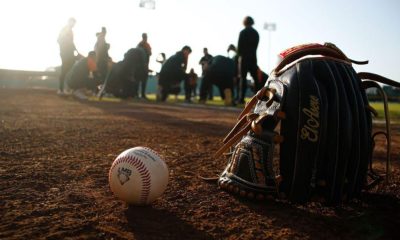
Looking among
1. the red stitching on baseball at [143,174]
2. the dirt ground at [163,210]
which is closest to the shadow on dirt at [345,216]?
the dirt ground at [163,210]

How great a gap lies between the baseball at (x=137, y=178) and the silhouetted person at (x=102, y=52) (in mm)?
12627

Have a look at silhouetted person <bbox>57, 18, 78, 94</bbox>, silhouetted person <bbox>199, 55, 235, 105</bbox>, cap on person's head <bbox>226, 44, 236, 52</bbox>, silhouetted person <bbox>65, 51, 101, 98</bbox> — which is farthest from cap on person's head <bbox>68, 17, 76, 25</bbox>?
cap on person's head <bbox>226, 44, 236, 52</bbox>

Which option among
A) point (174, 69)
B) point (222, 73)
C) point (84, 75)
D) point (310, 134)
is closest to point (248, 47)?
point (222, 73)

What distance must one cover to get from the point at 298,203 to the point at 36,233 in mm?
1312

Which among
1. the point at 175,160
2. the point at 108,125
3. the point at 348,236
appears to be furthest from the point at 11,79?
the point at 348,236

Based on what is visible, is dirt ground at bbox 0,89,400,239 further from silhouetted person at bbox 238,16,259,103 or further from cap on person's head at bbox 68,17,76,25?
cap on person's head at bbox 68,17,76,25

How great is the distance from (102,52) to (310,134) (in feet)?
43.3

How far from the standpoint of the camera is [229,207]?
2.26m

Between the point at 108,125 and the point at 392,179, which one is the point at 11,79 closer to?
the point at 108,125

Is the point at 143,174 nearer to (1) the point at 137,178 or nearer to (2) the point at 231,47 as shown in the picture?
(1) the point at 137,178

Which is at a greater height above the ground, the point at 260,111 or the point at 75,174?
the point at 260,111

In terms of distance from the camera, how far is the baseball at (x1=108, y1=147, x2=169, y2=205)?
7.18ft

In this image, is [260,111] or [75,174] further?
[75,174]

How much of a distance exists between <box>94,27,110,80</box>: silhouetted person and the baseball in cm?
1263
